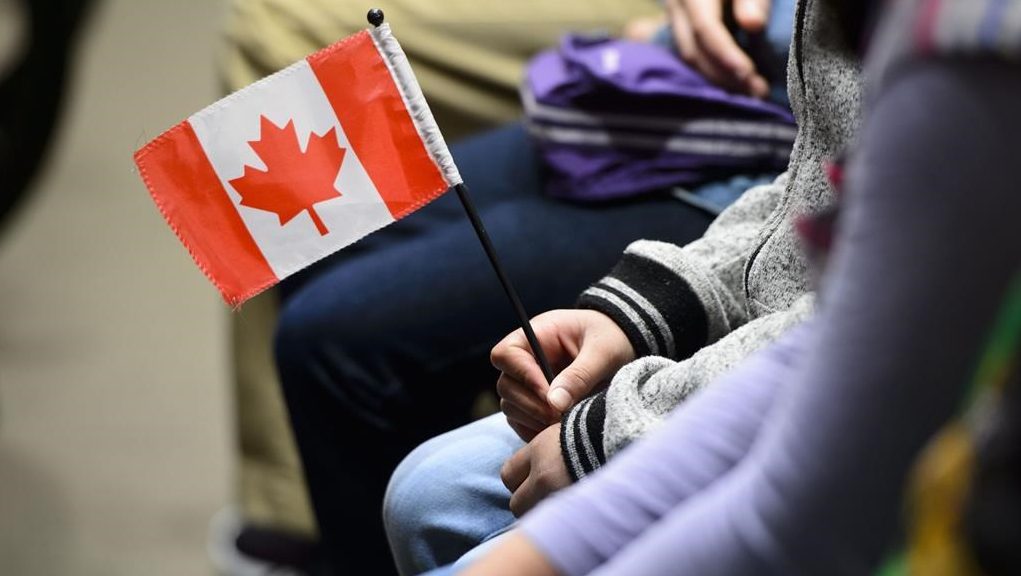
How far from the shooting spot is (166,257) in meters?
2.39

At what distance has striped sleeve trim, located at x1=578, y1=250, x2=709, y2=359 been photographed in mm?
841

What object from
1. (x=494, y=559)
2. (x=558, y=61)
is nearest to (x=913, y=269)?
(x=494, y=559)

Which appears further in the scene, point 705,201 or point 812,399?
point 705,201

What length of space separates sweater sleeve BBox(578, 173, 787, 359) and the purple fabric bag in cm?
22

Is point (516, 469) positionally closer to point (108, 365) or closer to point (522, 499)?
point (522, 499)

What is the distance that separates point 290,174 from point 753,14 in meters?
0.45

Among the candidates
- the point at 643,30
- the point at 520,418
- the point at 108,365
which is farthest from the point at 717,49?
the point at 108,365

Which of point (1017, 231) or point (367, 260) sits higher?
point (1017, 231)

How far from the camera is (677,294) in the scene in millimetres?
→ 854

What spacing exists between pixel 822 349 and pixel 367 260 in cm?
81

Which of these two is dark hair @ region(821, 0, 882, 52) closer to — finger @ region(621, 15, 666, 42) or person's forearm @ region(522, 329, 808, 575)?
person's forearm @ region(522, 329, 808, 575)

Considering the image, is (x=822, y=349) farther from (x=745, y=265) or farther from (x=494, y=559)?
(x=745, y=265)

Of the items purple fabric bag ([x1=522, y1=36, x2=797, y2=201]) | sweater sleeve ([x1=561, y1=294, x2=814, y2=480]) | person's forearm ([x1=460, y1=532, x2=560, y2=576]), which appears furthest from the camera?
purple fabric bag ([x1=522, y1=36, x2=797, y2=201])

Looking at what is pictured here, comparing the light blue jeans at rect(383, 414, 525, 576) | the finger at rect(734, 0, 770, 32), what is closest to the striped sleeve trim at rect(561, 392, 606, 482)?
the light blue jeans at rect(383, 414, 525, 576)
